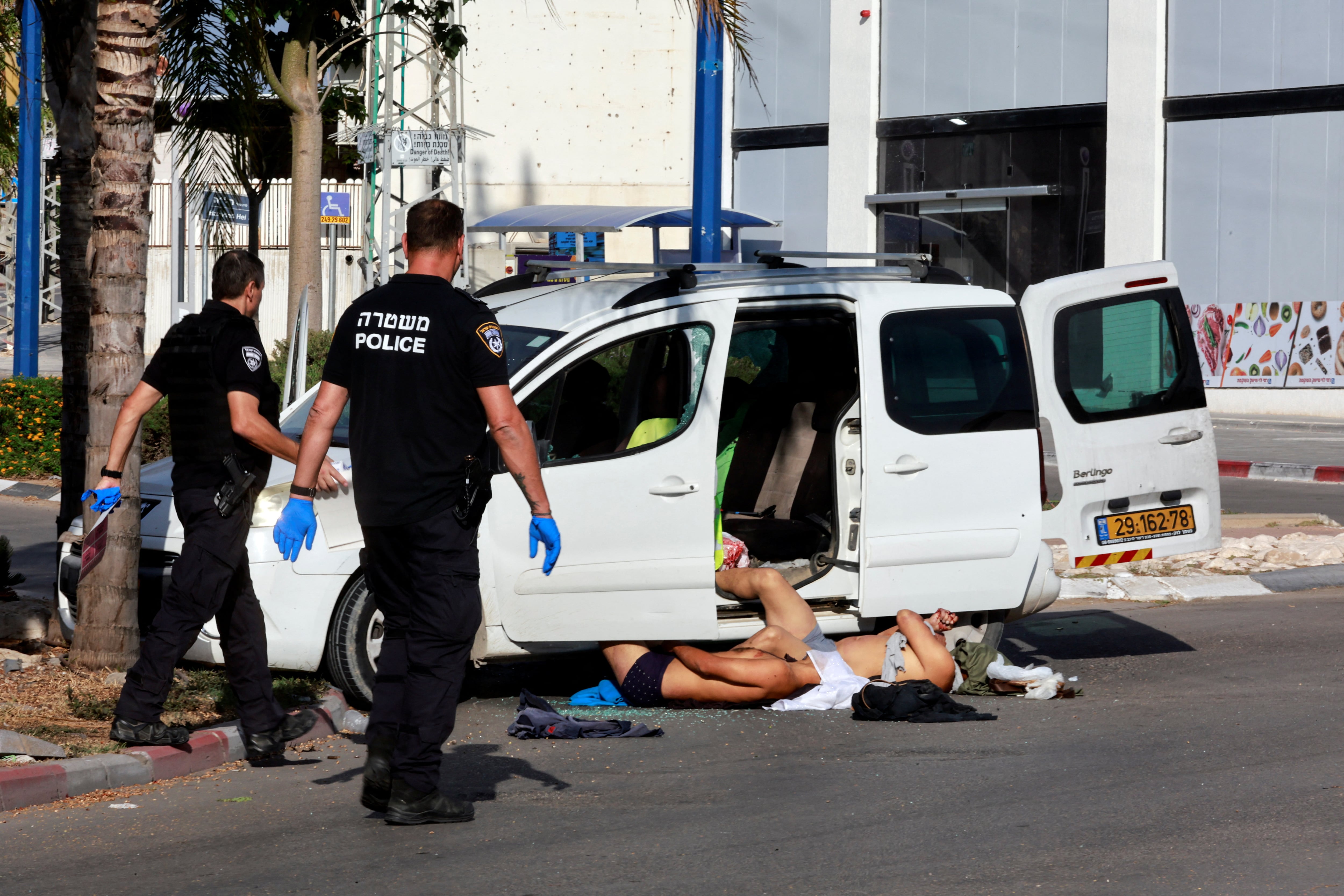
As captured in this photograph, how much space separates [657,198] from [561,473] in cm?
2612

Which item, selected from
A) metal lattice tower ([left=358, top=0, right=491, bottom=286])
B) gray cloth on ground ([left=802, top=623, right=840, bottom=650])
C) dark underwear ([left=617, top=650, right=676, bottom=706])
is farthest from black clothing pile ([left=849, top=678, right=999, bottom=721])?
metal lattice tower ([left=358, top=0, right=491, bottom=286])

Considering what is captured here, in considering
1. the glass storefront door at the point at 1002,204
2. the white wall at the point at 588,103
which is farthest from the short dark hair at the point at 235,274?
the white wall at the point at 588,103

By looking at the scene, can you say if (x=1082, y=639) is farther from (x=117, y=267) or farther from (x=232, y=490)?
(x=117, y=267)

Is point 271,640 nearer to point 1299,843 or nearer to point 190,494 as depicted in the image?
point 190,494

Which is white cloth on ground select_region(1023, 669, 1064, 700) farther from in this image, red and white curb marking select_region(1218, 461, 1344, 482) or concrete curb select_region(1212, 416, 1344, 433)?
concrete curb select_region(1212, 416, 1344, 433)

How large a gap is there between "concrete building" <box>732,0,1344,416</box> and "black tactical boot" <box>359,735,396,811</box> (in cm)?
2162

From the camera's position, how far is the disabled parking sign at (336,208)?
2789 centimetres

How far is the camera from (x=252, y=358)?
18.2ft

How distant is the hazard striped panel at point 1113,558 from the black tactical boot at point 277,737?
12.6ft

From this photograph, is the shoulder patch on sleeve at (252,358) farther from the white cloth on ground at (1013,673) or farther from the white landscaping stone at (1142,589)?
the white landscaping stone at (1142,589)

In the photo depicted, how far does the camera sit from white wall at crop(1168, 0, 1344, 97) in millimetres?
23328

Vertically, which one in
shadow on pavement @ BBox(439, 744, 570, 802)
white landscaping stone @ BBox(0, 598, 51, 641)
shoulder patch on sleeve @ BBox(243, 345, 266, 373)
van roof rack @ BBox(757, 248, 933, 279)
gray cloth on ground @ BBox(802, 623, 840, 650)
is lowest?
shadow on pavement @ BBox(439, 744, 570, 802)

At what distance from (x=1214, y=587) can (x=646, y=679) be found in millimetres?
5313

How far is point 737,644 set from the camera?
24.3 ft
